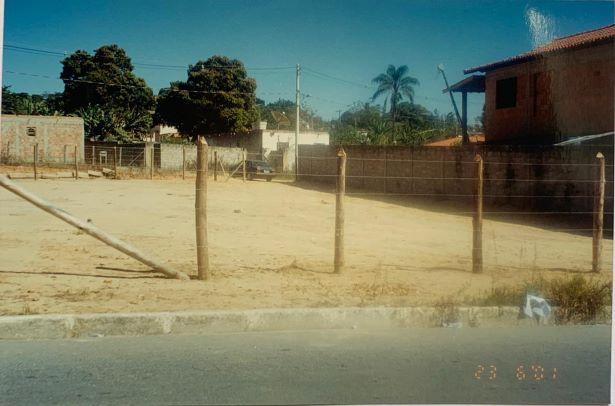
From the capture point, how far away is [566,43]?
18.1 metres

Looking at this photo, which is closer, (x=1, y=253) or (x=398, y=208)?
(x=1, y=253)

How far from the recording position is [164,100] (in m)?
45.0

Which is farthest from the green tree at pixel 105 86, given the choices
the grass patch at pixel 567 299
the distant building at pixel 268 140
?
the grass patch at pixel 567 299

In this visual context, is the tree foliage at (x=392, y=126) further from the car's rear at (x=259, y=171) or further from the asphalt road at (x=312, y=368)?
the asphalt road at (x=312, y=368)

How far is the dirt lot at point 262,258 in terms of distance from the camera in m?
5.91

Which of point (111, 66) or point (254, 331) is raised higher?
point (111, 66)

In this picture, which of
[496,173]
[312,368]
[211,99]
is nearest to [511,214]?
[496,173]

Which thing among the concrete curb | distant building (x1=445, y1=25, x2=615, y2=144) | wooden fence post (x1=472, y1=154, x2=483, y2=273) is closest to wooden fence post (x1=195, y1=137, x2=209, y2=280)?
the concrete curb

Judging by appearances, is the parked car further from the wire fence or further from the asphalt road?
the asphalt road

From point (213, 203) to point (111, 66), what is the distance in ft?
105

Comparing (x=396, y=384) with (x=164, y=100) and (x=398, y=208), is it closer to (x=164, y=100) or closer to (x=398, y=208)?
(x=398, y=208)

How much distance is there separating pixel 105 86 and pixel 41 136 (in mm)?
10166

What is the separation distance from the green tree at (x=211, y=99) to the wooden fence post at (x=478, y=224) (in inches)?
1498

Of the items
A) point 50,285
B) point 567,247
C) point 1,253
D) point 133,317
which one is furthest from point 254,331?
point 567,247
